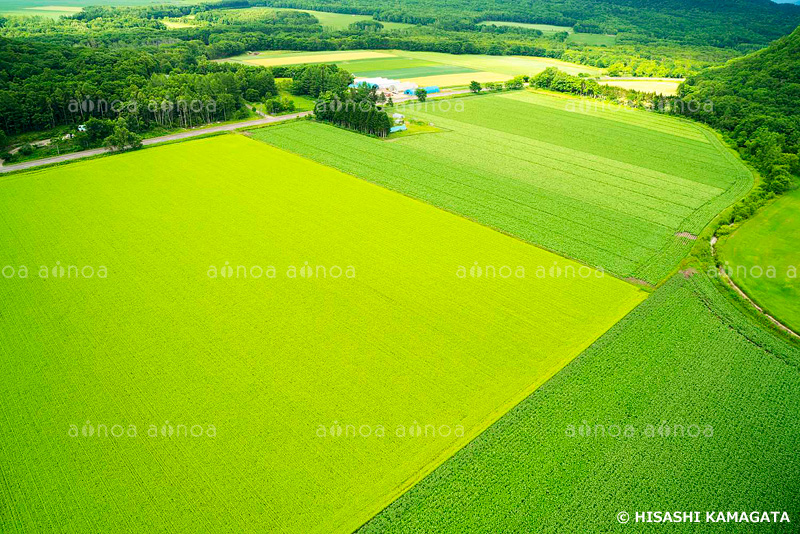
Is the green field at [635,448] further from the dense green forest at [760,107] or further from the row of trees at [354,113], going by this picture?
the row of trees at [354,113]

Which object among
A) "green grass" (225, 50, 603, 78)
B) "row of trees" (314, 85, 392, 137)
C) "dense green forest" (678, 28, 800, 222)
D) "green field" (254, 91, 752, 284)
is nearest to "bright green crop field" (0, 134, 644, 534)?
"green field" (254, 91, 752, 284)

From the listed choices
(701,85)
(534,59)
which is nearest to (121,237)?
(701,85)

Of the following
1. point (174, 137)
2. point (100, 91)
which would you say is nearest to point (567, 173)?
point (174, 137)

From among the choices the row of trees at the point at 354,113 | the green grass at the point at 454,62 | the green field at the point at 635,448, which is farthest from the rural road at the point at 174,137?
the green field at the point at 635,448

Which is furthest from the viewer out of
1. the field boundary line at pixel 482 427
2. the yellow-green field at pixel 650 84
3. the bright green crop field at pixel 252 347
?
the yellow-green field at pixel 650 84

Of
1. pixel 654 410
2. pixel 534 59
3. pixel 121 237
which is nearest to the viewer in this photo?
pixel 654 410

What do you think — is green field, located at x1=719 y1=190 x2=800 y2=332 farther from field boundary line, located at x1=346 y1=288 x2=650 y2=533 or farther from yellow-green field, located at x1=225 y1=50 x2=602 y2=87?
yellow-green field, located at x1=225 y1=50 x2=602 y2=87

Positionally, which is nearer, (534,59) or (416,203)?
(416,203)

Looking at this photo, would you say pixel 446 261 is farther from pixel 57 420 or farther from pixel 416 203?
pixel 57 420
